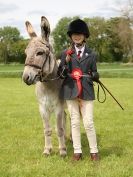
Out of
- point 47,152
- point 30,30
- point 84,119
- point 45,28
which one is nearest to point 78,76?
point 84,119

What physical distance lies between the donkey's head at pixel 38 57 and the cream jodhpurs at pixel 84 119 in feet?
2.57

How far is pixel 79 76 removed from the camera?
726 cm

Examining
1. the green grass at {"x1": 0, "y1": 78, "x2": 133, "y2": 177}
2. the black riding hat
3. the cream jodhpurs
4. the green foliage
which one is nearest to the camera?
the green grass at {"x1": 0, "y1": 78, "x2": 133, "y2": 177}

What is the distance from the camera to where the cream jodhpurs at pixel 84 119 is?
7289 mm

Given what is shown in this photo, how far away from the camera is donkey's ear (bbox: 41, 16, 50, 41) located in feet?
22.7

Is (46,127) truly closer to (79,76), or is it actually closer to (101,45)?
(79,76)

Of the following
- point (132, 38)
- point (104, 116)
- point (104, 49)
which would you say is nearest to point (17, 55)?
point (104, 49)

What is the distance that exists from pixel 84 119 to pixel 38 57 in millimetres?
1404

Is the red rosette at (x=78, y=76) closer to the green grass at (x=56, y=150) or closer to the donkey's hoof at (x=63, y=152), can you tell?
the donkey's hoof at (x=63, y=152)

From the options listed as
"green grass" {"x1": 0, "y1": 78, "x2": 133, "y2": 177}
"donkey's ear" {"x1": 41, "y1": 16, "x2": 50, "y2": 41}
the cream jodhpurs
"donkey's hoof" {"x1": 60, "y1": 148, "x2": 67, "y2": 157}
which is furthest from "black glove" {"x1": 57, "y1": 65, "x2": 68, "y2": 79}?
"green grass" {"x1": 0, "y1": 78, "x2": 133, "y2": 177}

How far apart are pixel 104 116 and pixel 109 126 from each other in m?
2.17

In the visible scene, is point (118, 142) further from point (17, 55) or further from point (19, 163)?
point (17, 55)

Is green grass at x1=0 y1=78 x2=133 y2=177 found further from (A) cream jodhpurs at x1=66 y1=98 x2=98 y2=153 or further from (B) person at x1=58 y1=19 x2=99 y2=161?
(B) person at x1=58 y1=19 x2=99 y2=161

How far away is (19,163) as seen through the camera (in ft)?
24.0
